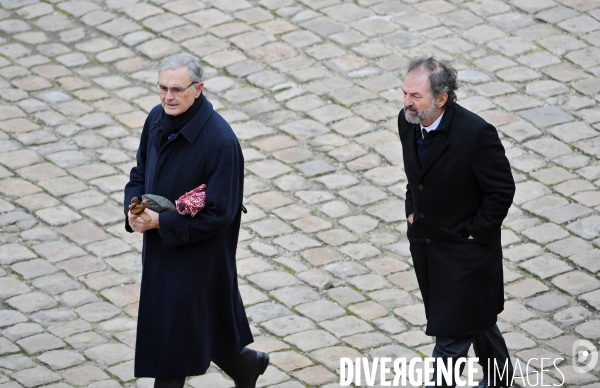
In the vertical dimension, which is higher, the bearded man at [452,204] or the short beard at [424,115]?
the short beard at [424,115]

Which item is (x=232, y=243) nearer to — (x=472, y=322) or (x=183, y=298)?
(x=183, y=298)

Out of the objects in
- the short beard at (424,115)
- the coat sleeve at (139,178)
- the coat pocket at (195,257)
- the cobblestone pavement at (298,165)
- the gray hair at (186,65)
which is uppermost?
the gray hair at (186,65)

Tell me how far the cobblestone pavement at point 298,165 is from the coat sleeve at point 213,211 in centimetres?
126

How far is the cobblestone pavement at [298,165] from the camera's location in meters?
6.21

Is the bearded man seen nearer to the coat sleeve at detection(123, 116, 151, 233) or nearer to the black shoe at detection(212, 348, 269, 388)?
the black shoe at detection(212, 348, 269, 388)

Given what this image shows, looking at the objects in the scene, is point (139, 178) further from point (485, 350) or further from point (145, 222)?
point (485, 350)

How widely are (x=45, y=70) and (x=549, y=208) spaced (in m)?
4.52

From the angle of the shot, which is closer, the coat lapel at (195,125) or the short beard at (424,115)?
the coat lapel at (195,125)

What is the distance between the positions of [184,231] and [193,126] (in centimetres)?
50

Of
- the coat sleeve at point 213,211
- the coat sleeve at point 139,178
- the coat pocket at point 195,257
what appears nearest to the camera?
the coat sleeve at point 213,211

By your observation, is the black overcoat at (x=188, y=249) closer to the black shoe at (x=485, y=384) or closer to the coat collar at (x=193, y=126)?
the coat collar at (x=193, y=126)

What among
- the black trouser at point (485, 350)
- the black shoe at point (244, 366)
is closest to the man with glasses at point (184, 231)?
the black shoe at point (244, 366)

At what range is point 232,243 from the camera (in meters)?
5.14

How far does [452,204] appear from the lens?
5148 mm
